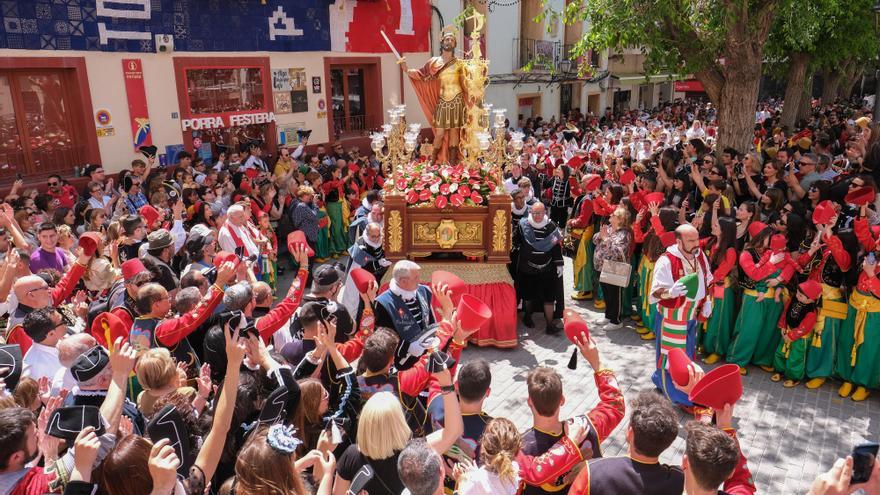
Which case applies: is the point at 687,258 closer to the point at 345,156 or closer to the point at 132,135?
the point at 345,156

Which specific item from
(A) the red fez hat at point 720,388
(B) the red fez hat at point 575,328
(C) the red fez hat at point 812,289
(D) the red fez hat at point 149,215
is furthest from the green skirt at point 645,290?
(D) the red fez hat at point 149,215

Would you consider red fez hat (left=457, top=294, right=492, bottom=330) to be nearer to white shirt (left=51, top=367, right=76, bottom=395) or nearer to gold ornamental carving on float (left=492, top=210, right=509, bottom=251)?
white shirt (left=51, top=367, right=76, bottom=395)

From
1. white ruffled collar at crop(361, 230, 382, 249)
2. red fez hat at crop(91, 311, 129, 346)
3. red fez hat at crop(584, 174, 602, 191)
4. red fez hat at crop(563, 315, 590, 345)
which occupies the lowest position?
white ruffled collar at crop(361, 230, 382, 249)

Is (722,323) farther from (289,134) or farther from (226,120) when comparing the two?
(289,134)

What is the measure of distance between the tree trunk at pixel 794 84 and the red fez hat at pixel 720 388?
14384 mm

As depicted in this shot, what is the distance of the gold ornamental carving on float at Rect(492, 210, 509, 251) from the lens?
284 inches

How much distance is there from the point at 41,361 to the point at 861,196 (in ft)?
24.6

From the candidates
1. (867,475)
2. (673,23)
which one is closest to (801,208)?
(673,23)

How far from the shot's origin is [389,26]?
55.7 feet

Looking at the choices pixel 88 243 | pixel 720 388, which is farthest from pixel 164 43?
pixel 720 388

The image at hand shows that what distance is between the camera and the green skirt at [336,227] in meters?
10.9

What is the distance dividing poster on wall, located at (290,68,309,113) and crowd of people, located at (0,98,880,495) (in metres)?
4.33

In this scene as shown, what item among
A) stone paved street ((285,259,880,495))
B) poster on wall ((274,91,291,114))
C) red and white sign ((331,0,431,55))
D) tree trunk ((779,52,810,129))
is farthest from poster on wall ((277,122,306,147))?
tree trunk ((779,52,810,129))

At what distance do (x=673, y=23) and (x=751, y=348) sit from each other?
4.95 m
